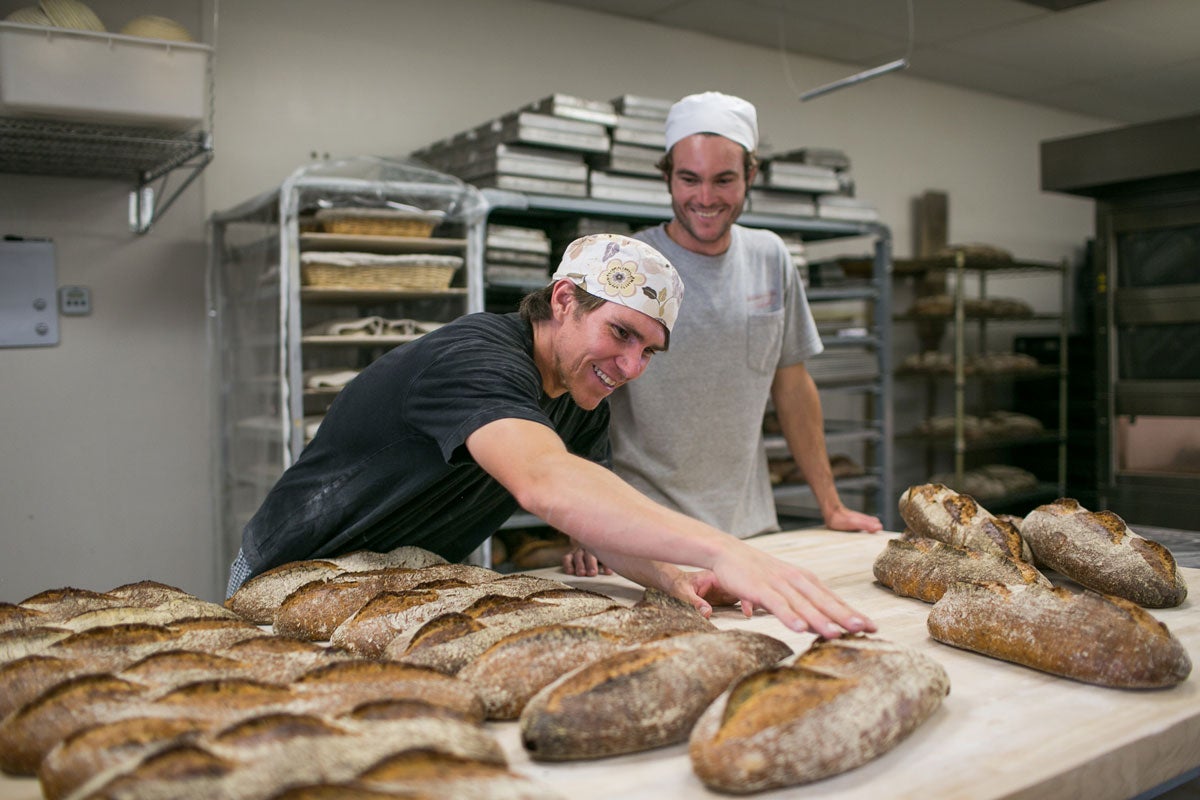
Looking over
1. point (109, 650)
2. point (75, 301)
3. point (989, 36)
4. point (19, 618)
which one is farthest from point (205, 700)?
point (989, 36)

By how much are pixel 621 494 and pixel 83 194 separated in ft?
9.27

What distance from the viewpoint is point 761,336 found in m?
2.31

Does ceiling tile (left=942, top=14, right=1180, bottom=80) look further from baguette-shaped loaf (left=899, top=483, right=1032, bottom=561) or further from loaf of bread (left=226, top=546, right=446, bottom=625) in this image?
loaf of bread (left=226, top=546, right=446, bottom=625)

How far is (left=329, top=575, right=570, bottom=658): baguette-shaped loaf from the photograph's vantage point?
3.86ft

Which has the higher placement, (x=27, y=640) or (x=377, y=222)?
(x=377, y=222)

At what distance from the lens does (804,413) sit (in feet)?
7.97

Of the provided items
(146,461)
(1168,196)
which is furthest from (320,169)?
(1168,196)

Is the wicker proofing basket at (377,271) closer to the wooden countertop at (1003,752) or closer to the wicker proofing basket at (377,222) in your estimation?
the wicker proofing basket at (377,222)

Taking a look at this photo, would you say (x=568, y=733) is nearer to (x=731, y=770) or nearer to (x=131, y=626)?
(x=731, y=770)

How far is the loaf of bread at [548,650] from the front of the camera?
990 millimetres

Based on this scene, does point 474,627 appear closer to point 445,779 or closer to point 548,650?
point 548,650

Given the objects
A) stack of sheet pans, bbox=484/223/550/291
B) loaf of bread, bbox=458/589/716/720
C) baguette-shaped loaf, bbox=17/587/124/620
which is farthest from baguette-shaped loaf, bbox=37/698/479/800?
stack of sheet pans, bbox=484/223/550/291

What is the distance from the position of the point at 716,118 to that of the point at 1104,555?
4.08 feet

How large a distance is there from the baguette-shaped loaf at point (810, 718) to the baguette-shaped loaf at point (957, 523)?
66cm
